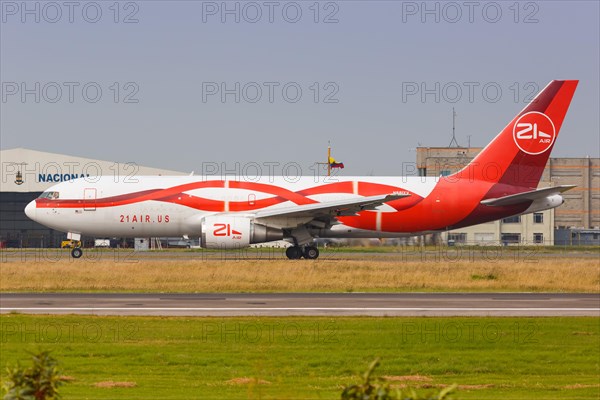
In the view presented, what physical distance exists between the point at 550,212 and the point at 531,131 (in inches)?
1860

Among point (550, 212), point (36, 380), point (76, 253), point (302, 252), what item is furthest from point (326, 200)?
point (550, 212)

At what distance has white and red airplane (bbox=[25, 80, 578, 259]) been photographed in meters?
47.6

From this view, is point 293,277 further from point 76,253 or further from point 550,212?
point 550,212

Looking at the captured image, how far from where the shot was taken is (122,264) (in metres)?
43.9

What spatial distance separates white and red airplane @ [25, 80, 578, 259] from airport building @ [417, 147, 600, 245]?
3893 centimetres

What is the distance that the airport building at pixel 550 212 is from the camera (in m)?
92.4

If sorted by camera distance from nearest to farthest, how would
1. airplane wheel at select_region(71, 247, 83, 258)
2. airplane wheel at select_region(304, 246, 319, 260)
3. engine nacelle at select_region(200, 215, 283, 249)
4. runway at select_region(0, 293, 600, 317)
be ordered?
runway at select_region(0, 293, 600, 317) < engine nacelle at select_region(200, 215, 283, 249) < airplane wheel at select_region(304, 246, 319, 260) < airplane wheel at select_region(71, 247, 83, 258)

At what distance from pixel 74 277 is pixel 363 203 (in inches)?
598

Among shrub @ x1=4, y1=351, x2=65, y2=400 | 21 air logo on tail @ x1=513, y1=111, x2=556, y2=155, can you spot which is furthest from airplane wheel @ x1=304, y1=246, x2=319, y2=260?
shrub @ x1=4, y1=351, x2=65, y2=400

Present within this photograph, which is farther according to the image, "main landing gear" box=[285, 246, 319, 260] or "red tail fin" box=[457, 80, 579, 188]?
"red tail fin" box=[457, 80, 579, 188]

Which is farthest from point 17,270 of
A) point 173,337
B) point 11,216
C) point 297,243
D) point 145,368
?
point 11,216

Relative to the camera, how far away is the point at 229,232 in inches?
1794

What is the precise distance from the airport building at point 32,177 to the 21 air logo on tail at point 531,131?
41.0 metres

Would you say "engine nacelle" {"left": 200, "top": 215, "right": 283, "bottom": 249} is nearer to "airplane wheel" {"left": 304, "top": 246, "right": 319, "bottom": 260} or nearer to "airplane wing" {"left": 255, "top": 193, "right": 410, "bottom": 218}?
"airplane wing" {"left": 255, "top": 193, "right": 410, "bottom": 218}
